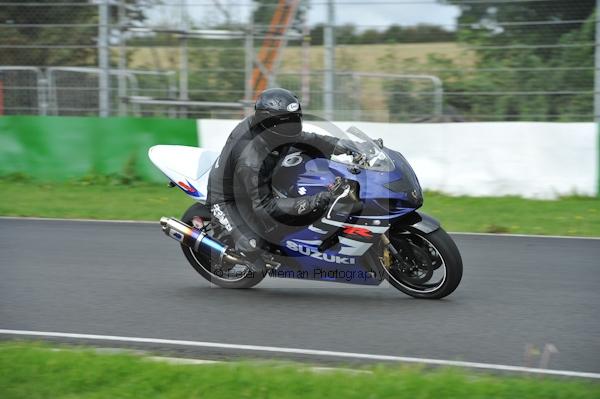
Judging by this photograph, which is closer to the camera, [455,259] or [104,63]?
[455,259]

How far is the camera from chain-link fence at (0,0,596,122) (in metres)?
12.0

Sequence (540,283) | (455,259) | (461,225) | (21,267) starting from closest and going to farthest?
1. (455,259)
2. (540,283)
3. (21,267)
4. (461,225)

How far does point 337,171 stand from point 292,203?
0.41 m

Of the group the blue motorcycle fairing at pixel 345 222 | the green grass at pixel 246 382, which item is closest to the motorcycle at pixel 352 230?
the blue motorcycle fairing at pixel 345 222

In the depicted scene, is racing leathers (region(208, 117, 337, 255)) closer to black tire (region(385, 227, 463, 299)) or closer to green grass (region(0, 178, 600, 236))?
black tire (region(385, 227, 463, 299))

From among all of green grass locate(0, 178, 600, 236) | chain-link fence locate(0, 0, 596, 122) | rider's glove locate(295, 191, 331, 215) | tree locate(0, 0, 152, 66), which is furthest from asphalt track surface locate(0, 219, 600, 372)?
tree locate(0, 0, 152, 66)

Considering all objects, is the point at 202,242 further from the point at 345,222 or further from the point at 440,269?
the point at 440,269

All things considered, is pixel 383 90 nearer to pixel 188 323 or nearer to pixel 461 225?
pixel 461 225

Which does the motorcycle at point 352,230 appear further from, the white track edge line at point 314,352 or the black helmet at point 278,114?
the white track edge line at point 314,352

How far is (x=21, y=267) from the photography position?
8039 millimetres

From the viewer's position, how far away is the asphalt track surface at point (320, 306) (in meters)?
5.51

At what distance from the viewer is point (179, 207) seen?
37.7 feet

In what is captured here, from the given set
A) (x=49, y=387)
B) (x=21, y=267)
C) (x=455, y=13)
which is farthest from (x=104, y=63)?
(x=49, y=387)

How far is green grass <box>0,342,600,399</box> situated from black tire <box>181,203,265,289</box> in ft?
7.48
